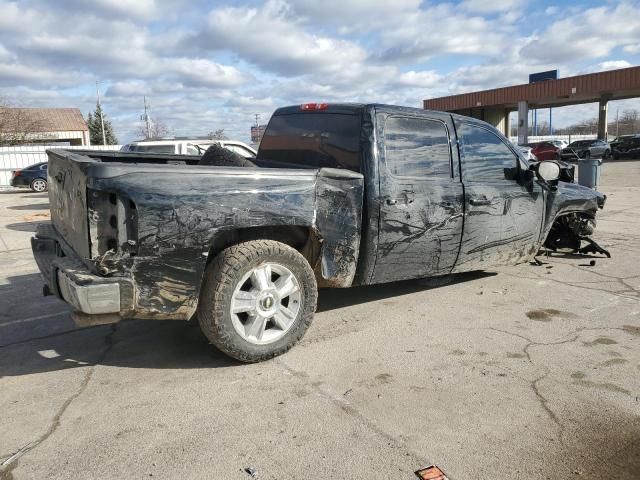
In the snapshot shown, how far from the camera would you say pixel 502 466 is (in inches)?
103

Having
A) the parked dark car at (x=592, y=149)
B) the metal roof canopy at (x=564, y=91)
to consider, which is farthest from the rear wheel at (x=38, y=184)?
the metal roof canopy at (x=564, y=91)

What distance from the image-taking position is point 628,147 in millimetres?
33969

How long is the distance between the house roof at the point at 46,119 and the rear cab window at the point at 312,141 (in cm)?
4311

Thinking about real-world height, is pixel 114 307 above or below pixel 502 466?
above

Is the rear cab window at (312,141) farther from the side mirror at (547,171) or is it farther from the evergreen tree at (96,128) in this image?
the evergreen tree at (96,128)

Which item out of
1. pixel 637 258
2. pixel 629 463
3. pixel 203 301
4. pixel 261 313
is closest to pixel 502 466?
pixel 629 463

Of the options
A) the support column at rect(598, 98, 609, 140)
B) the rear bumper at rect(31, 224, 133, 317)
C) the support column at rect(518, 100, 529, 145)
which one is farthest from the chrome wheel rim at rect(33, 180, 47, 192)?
the support column at rect(598, 98, 609, 140)

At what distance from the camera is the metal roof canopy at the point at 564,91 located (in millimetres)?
34281

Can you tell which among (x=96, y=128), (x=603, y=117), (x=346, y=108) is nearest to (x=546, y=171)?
(x=346, y=108)

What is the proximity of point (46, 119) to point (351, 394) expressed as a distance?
192 feet

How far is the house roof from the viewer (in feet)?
136

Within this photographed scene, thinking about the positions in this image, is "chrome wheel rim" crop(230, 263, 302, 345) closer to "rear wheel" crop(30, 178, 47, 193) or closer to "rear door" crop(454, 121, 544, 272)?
"rear door" crop(454, 121, 544, 272)

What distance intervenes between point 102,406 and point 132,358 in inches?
30.1

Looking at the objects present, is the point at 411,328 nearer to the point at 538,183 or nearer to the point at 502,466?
the point at 502,466
